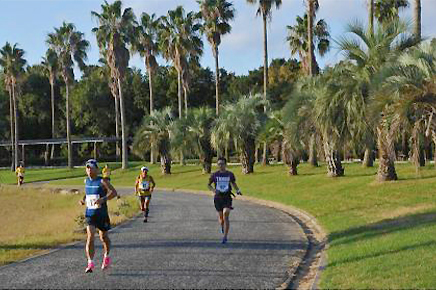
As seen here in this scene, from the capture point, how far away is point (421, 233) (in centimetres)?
1135

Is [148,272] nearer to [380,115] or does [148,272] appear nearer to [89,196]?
[89,196]

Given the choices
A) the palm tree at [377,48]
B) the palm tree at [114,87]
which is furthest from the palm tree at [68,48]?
the palm tree at [377,48]

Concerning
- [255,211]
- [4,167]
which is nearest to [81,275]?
[255,211]

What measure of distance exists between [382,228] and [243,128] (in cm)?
2678

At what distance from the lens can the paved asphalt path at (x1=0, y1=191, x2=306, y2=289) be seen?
339 inches

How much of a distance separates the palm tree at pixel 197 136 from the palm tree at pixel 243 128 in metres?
3.60

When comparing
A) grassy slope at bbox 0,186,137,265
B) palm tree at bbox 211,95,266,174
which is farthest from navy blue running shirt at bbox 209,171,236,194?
palm tree at bbox 211,95,266,174

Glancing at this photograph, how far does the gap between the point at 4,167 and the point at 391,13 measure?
54710 millimetres

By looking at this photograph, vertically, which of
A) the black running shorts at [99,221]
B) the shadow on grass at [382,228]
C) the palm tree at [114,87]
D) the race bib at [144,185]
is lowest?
the shadow on grass at [382,228]

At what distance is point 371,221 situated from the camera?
14523 mm

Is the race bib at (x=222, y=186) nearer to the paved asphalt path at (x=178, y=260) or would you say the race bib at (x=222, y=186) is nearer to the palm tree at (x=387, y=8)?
the paved asphalt path at (x=178, y=260)

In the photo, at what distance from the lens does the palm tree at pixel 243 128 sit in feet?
130

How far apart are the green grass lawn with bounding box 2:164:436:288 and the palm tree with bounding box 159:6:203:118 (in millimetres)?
22636

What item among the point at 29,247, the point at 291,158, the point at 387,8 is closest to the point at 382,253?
the point at 29,247
